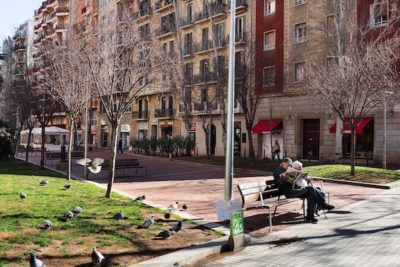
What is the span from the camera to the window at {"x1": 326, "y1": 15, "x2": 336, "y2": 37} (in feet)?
87.2

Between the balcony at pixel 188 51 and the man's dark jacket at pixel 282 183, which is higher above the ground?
the balcony at pixel 188 51

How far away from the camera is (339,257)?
242 inches

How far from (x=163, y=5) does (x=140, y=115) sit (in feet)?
41.9

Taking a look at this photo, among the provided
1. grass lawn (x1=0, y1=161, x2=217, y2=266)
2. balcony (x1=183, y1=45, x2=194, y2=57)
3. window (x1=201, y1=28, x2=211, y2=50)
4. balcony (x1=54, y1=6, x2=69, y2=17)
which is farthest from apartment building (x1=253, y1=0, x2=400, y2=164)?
balcony (x1=54, y1=6, x2=69, y2=17)

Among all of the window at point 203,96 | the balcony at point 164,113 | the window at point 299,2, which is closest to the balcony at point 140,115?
the balcony at point 164,113

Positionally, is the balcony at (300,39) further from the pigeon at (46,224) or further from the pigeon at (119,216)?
the pigeon at (46,224)

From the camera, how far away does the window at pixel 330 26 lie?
26.6m

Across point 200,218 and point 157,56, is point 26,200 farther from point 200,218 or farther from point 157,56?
point 157,56

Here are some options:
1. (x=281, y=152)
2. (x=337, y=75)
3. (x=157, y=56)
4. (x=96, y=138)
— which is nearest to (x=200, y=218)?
(x=157, y=56)

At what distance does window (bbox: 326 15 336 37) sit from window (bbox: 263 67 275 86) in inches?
214

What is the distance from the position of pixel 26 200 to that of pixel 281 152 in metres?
24.2

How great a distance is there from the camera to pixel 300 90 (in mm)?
29516

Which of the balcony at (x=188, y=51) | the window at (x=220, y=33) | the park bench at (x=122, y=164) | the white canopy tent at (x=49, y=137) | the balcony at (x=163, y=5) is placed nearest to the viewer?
the park bench at (x=122, y=164)

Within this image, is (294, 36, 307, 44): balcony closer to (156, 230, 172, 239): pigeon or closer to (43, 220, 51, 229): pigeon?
(156, 230, 172, 239): pigeon
